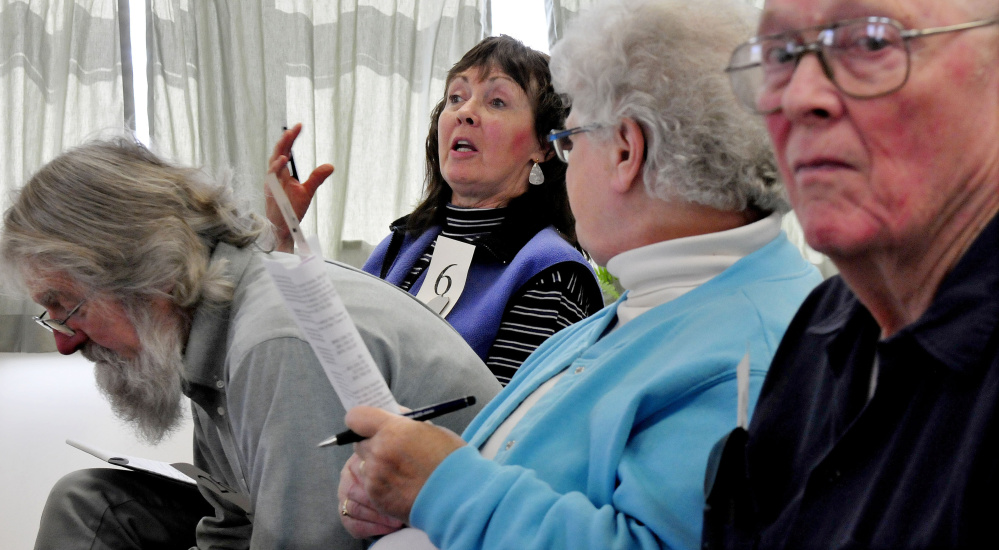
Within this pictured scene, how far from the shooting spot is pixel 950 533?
0.58 m

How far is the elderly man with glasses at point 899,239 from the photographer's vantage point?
62 centimetres

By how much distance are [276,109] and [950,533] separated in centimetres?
388

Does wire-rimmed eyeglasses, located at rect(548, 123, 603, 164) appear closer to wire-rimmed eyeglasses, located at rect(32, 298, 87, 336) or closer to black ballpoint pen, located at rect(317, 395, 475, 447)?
black ballpoint pen, located at rect(317, 395, 475, 447)

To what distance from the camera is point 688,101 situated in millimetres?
1187

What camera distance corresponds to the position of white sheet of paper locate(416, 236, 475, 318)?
223cm

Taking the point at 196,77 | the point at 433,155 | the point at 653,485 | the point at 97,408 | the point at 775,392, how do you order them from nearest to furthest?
the point at 775,392, the point at 653,485, the point at 433,155, the point at 97,408, the point at 196,77

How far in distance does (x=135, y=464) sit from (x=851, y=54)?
4.99 feet

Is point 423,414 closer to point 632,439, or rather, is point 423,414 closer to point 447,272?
point 632,439

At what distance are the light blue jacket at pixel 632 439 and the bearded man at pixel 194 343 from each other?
345 millimetres

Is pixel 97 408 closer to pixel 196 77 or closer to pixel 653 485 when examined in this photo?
pixel 196 77

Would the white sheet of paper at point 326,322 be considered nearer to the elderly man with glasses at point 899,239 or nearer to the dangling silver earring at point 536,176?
the elderly man with glasses at point 899,239

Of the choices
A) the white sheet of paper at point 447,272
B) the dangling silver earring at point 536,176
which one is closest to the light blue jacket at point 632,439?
the white sheet of paper at point 447,272

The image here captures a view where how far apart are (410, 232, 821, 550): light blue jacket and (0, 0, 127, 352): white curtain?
3340 mm

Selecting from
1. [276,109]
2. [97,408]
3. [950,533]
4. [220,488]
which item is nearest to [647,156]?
[950,533]
